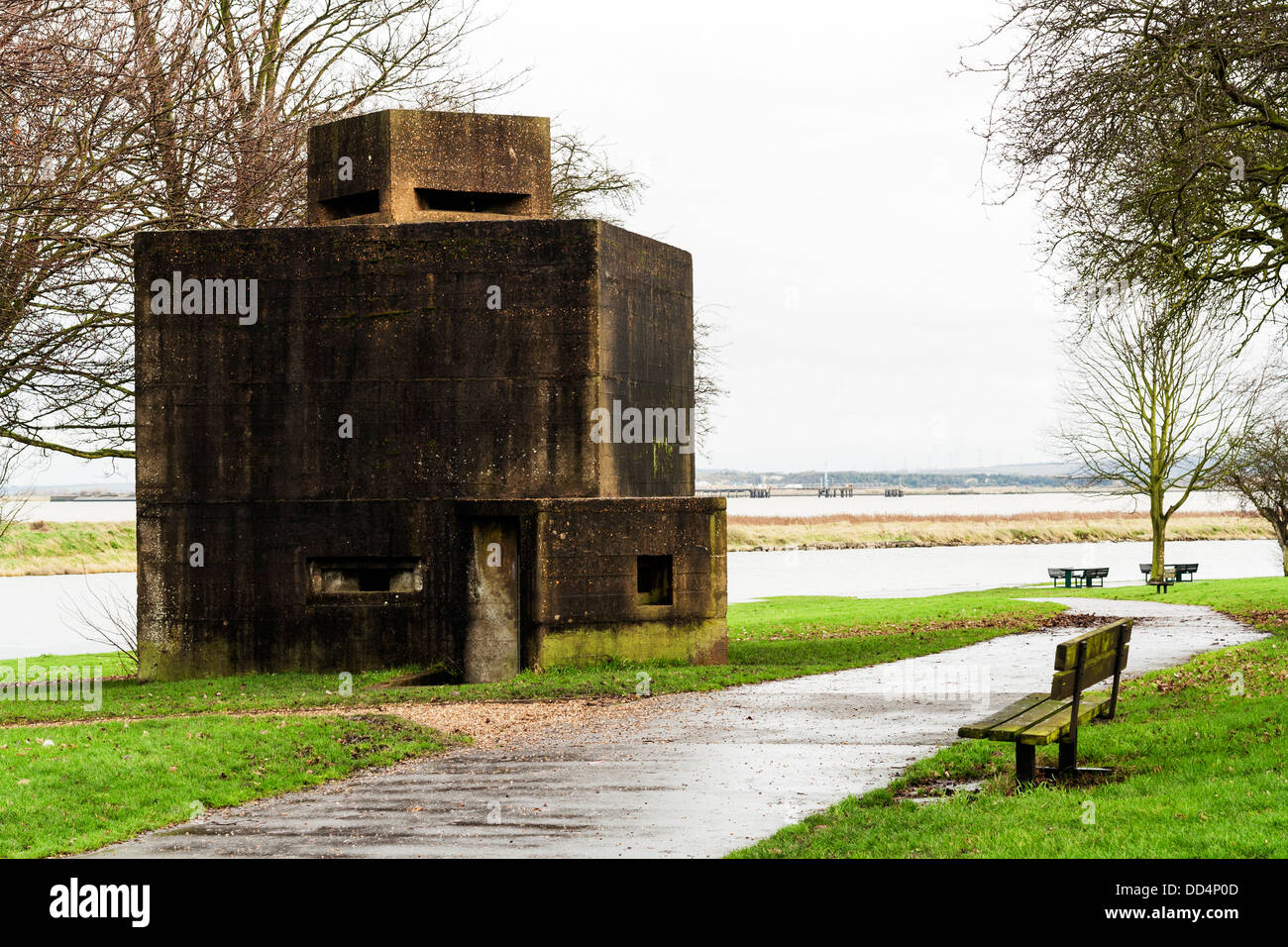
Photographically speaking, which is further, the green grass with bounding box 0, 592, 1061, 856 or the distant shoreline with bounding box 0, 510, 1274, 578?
the distant shoreline with bounding box 0, 510, 1274, 578

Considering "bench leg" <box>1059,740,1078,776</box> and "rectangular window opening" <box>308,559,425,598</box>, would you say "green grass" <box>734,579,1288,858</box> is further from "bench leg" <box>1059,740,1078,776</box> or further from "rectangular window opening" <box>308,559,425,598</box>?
"rectangular window opening" <box>308,559,425,598</box>

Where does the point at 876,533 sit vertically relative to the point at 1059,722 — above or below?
below

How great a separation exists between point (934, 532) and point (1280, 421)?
1756 inches

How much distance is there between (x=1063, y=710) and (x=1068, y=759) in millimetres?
462

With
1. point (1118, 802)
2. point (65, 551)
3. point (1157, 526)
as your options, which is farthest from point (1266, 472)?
point (65, 551)

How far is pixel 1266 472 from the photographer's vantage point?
40.1 meters

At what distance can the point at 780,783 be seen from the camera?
9891 millimetres

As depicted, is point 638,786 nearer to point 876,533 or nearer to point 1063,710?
point 1063,710

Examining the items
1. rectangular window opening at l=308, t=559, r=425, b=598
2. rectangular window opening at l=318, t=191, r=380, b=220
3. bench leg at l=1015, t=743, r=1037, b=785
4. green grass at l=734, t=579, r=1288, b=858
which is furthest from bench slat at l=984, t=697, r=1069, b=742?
rectangular window opening at l=318, t=191, r=380, b=220

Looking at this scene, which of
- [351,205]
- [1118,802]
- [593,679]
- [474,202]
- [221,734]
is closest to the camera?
[1118,802]

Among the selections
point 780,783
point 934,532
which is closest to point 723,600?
point 780,783

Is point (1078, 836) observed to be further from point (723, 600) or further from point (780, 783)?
point (723, 600)

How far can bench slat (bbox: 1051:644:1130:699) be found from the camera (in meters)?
9.49

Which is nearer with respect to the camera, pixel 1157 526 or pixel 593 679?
pixel 593 679
